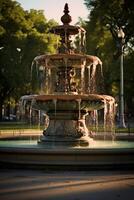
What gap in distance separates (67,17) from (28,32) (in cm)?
4258

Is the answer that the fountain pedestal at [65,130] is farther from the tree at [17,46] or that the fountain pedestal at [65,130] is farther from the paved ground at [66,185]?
the tree at [17,46]

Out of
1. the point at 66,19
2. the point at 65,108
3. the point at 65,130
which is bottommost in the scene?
the point at 65,130

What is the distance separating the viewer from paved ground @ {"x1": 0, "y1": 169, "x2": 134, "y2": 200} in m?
10.1

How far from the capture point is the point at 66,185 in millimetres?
11555

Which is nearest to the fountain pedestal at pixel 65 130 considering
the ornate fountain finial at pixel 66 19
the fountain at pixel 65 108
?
the fountain at pixel 65 108

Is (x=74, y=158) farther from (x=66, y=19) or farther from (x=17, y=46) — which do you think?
(x=17, y=46)

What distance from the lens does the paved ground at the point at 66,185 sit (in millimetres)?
10141

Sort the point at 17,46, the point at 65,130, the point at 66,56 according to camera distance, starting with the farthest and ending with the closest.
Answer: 1. the point at 17,46
2. the point at 65,130
3. the point at 66,56

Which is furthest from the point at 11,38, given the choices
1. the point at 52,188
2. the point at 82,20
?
the point at 52,188

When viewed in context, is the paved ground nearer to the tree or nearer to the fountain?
the fountain

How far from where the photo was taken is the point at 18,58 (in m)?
59.5

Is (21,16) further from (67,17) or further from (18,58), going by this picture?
(67,17)

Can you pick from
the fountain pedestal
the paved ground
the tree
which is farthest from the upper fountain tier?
the tree

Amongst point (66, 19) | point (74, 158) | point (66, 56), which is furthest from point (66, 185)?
point (66, 19)
